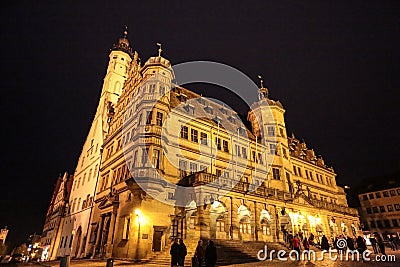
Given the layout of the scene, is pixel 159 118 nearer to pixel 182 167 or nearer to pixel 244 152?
pixel 182 167

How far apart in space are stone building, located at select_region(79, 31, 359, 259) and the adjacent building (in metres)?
23.1

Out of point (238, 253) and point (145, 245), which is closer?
point (238, 253)

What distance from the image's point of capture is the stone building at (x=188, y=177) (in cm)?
2516

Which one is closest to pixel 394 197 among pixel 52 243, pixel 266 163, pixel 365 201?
pixel 365 201

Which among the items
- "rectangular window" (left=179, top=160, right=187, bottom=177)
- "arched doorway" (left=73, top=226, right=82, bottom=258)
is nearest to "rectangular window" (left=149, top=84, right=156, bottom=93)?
"rectangular window" (left=179, top=160, right=187, bottom=177)

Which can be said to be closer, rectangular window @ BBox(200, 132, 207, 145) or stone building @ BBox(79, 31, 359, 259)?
stone building @ BBox(79, 31, 359, 259)

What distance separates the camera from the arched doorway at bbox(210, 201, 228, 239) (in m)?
25.8

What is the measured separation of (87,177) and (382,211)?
225 ft

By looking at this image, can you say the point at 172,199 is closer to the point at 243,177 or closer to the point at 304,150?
the point at 243,177

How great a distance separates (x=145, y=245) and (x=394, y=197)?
213 feet

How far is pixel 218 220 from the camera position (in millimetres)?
26438

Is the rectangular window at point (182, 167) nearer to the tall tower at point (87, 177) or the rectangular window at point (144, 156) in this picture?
the rectangular window at point (144, 156)

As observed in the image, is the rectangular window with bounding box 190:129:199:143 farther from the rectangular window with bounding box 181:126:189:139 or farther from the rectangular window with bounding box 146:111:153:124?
the rectangular window with bounding box 146:111:153:124

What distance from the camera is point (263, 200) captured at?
101 ft
